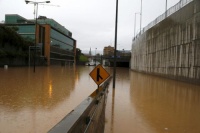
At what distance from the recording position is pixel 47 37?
3652 inches

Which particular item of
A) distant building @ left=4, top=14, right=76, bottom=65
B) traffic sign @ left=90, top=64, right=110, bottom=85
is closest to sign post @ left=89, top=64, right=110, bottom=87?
traffic sign @ left=90, top=64, right=110, bottom=85

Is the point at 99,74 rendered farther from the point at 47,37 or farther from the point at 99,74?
the point at 47,37

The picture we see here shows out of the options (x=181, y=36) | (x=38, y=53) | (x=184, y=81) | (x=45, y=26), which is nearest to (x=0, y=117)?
(x=184, y=81)

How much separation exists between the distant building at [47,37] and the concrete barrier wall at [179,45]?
41.2 metres

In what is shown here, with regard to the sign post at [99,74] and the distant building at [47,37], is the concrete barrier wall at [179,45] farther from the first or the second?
the distant building at [47,37]

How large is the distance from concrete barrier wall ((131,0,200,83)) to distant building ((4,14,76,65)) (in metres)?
41.2

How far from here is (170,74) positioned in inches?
1355

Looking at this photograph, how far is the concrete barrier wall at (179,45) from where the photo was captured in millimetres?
26484

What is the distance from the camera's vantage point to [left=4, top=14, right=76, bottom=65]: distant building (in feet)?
290

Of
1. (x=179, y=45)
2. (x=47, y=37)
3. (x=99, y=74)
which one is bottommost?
(x=99, y=74)

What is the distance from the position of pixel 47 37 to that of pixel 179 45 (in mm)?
67069

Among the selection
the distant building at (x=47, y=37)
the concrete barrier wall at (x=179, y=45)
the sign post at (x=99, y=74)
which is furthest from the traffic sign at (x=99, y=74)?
the distant building at (x=47, y=37)

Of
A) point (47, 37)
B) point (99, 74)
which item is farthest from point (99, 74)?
point (47, 37)

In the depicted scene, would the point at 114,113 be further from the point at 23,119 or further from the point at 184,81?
the point at 184,81
